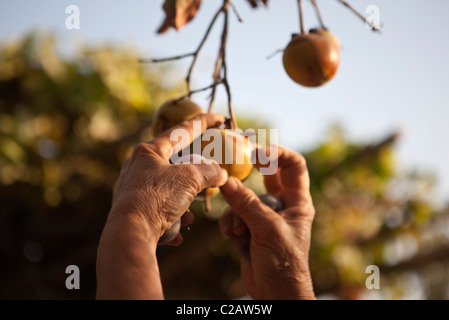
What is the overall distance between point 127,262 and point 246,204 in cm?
42

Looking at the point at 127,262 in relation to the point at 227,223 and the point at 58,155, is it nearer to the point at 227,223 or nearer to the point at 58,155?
the point at 227,223

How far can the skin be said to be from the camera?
686mm

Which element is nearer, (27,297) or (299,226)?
(299,226)

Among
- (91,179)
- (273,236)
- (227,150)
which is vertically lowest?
(91,179)

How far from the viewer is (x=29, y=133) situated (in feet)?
13.9

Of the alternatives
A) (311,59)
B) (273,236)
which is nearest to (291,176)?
(273,236)

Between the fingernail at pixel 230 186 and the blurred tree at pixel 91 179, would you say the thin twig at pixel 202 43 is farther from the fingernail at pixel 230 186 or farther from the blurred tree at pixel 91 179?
the blurred tree at pixel 91 179

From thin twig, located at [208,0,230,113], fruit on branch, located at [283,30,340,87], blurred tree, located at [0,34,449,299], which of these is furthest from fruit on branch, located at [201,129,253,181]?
blurred tree, located at [0,34,449,299]

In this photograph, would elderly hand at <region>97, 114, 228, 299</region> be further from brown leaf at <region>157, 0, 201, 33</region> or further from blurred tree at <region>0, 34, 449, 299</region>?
blurred tree at <region>0, 34, 449, 299</region>

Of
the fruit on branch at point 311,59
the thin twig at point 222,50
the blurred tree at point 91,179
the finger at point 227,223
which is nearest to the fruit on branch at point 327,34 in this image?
the fruit on branch at point 311,59

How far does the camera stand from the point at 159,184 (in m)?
0.84

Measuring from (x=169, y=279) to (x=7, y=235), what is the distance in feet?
6.19

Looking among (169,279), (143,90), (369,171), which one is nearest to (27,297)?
(169,279)
